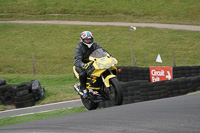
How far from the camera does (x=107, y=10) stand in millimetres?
49625

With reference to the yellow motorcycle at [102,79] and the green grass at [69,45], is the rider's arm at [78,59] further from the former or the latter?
the green grass at [69,45]

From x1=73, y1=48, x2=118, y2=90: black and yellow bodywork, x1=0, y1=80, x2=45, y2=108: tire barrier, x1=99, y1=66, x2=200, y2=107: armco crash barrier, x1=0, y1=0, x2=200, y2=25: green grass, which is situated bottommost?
x1=0, y1=80, x2=45, y2=108: tire barrier

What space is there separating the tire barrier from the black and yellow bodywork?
6586mm

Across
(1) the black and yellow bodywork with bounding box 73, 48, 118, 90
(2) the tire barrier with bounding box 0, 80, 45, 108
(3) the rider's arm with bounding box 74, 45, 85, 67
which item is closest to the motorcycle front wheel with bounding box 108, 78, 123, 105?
(1) the black and yellow bodywork with bounding box 73, 48, 118, 90

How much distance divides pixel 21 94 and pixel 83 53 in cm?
663

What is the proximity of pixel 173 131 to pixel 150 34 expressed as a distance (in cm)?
3658

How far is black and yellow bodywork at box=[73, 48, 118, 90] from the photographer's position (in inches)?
351

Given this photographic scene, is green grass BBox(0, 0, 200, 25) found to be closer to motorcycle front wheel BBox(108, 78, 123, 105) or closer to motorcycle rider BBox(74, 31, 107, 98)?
motorcycle rider BBox(74, 31, 107, 98)

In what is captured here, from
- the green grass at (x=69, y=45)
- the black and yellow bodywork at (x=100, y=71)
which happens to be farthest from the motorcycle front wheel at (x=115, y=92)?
the green grass at (x=69, y=45)

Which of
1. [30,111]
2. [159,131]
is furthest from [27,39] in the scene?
[159,131]

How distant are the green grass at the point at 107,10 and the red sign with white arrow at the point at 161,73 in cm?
2828

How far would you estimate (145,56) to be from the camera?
114 feet

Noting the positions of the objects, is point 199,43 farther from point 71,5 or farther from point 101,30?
point 71,5

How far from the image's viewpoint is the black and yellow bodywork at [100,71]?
892 centimetres
